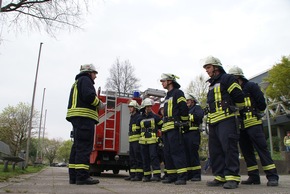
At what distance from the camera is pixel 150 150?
7367 mm

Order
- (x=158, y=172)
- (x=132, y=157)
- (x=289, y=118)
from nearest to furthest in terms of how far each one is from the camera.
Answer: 1. (x=158, y=172)
2. (x=132, y=157)
3. (x=289, y=118)

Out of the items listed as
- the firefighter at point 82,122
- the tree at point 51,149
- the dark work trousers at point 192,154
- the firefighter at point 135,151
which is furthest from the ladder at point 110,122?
the tree at point 51,149

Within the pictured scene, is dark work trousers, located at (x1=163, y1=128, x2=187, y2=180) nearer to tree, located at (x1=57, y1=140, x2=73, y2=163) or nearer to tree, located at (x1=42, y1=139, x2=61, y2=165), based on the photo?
tree, located at (x1=57, y1=140, x2=73, y2=163)

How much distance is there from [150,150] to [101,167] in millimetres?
3916

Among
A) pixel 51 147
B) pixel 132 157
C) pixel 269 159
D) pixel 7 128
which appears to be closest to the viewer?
pixel 269 159

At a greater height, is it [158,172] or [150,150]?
[150,150]

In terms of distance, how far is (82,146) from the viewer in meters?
5.40

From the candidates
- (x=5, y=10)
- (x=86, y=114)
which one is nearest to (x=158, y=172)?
(x=86, y=114)

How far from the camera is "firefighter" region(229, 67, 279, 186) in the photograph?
544 centimetres

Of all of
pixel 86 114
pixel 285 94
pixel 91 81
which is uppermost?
pixel 285 94

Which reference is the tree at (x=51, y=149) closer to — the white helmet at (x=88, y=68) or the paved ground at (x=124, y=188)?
the white helmet at (x=88, y=68)

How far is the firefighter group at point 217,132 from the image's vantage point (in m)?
5.04

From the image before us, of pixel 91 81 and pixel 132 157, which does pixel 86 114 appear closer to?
pixel 91 81

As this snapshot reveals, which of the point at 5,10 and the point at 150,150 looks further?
the point at 5,10
